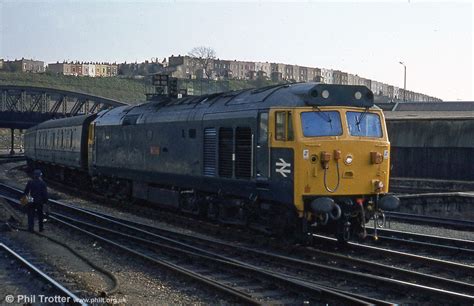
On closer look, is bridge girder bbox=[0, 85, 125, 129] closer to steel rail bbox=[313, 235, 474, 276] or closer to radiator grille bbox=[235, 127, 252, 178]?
radiator grille bbox=[235, 127, 252, 178]

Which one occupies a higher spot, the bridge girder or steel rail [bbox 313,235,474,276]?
the bridge girder

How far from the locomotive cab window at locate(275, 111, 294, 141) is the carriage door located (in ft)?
1.02

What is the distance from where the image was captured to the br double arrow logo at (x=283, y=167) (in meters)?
13.9

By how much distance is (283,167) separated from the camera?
46.1ft

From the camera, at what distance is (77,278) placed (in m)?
11.8

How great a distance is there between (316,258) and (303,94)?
130 inches

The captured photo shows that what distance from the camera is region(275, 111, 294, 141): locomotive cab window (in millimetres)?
13958

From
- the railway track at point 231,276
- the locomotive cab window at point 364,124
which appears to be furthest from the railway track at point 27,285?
the locomotive cab window at point 364,124

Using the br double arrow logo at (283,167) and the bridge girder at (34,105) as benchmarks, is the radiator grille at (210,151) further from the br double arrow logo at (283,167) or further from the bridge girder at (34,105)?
the bridge girder at (34,105)

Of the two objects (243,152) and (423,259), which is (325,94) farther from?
(423,259)

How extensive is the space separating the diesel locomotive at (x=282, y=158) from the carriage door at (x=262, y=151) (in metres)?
0.02

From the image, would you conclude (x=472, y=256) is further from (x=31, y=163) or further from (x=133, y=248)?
(x=31, y=163)

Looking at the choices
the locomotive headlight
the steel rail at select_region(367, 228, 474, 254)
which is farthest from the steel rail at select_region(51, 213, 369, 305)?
the steel rail at select_region(367, 228, 474, 254)

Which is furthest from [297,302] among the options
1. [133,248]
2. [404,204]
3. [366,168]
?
[404,204]
